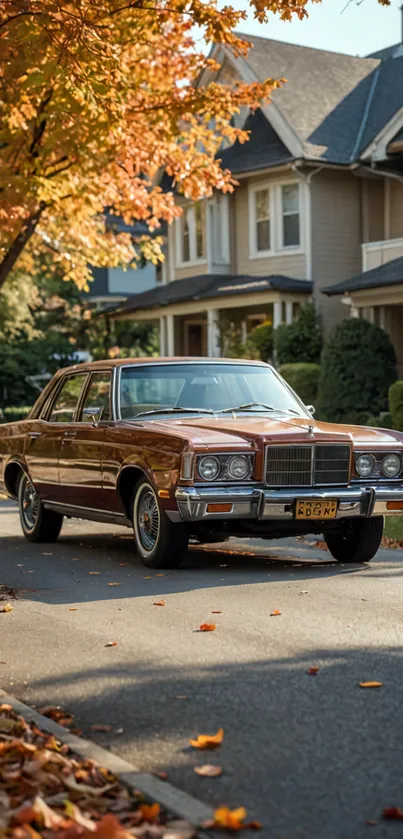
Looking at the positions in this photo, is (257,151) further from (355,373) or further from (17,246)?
(17,246)

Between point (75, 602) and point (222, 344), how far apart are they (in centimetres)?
2352

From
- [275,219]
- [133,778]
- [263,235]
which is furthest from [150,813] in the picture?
[263,235]

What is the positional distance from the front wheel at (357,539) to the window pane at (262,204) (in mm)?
22051

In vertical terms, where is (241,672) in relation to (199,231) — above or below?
below

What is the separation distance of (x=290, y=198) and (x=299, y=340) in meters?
4.32

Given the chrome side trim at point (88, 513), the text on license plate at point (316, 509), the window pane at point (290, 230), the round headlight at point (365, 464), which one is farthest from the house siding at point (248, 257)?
the text on license plate at point (316, 509)

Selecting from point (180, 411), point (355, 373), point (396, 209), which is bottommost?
point (180, 411)

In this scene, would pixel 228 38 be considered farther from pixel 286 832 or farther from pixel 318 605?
pixel 286 832

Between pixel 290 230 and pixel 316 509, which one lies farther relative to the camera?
pixel 290 230

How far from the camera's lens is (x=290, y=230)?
3138 cm

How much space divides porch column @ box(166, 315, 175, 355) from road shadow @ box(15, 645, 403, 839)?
2882 cm

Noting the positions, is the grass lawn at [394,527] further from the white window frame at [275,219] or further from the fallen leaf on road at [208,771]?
the white window frame at [275,219]

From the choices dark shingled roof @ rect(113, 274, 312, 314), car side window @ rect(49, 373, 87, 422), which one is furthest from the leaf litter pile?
dark shingled roof @ rect(113, 274, 312, 314)

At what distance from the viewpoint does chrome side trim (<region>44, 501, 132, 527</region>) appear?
10.9 m
